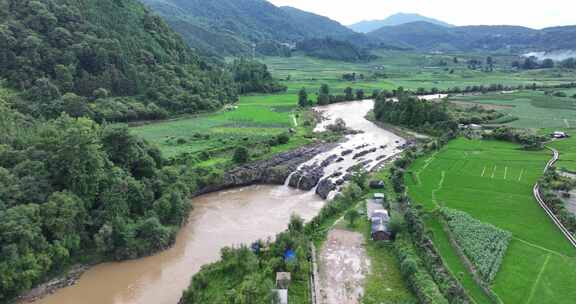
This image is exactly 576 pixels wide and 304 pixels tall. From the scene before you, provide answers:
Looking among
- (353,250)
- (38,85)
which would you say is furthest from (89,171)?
(38,85)

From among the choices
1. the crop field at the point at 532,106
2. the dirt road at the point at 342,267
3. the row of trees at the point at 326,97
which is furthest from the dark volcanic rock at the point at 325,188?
the row of trees at the point at 326,97

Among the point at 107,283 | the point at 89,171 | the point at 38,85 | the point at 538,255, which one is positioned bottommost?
the point at 107,283

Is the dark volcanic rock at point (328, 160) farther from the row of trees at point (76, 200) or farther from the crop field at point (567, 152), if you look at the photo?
the crop field at point (567, 152)

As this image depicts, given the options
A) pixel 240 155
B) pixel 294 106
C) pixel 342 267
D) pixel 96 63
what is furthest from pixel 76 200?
pixel 294 106

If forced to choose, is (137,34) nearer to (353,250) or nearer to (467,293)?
(353,250)

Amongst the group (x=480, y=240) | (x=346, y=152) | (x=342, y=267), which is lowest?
(x=342, y=267)

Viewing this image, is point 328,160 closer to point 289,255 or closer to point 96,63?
point 289,255
